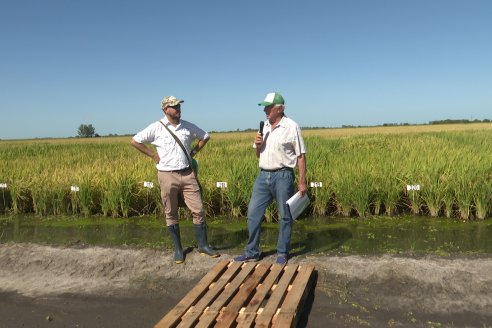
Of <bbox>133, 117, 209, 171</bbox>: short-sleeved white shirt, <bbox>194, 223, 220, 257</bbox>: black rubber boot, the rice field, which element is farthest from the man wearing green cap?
the rice field

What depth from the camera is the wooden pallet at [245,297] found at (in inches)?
108

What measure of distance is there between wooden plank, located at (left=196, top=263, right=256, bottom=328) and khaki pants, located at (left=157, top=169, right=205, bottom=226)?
85 centimetres

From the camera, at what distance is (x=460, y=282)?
11.3 ft

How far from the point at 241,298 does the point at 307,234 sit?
97.5 inches

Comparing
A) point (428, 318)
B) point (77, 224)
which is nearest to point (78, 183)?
point (77, 224)

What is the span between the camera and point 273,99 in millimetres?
3824

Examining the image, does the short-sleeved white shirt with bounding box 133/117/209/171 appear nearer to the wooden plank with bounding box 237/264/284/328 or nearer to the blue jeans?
the blue jeans

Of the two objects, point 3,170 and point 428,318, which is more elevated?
point 3,170

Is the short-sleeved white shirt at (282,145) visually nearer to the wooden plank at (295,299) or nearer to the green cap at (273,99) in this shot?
the green cap at (273,99)

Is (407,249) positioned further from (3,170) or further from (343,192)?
(3,170)

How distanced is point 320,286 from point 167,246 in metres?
2.13

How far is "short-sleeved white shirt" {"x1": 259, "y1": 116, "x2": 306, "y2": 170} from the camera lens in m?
3.84

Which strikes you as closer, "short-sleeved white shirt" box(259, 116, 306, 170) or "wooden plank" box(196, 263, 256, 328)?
"wooden plank" box(196, 263, 256, 328)

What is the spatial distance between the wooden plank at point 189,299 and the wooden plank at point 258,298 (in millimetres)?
431
